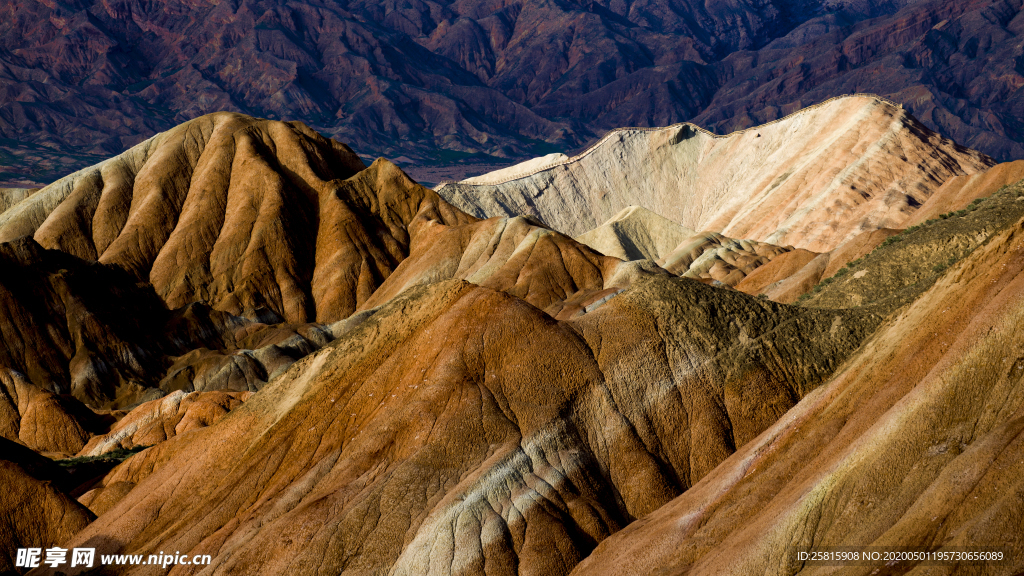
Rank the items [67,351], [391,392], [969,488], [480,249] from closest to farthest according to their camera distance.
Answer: [969,488] < [391,392] < [67,351] < [480,249]

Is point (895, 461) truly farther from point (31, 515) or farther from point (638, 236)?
point (638, 236)

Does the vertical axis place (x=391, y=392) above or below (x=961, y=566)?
below

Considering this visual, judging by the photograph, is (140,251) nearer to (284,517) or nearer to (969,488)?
(284,517)

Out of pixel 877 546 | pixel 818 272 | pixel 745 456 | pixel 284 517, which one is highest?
pixel 877 546

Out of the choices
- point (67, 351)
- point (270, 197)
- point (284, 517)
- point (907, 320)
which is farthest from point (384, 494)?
point (270, 197)

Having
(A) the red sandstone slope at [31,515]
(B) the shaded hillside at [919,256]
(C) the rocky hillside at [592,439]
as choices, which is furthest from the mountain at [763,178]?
(A) the red sandstone slope at [31,515]

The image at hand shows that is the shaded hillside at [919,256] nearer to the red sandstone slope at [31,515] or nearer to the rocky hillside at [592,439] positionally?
the rocky hillside at [592,439]

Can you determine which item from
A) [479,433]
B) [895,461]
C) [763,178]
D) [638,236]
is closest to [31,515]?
[479,433]
